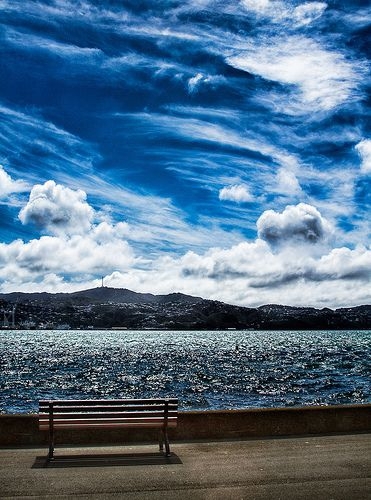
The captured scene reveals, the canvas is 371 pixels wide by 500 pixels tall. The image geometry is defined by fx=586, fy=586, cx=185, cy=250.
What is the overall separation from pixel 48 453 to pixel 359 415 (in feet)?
19.8

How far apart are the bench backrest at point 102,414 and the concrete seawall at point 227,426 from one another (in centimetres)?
90

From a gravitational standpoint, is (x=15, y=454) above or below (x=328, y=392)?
above

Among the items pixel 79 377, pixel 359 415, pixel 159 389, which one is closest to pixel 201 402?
pixel 159 389

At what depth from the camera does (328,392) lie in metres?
45.7

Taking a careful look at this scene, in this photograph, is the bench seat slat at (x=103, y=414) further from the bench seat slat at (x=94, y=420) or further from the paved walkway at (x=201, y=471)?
the paved walkway at (x=201, y=471)

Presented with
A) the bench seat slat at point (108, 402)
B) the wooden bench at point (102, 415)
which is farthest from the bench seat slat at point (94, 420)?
the bench seat slat at point (108, 402)

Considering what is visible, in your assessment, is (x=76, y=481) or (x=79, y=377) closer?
(x=76, y=481)

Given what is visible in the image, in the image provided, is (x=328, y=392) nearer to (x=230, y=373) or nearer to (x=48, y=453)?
(x=230, y=373)

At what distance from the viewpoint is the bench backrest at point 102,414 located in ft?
31.6

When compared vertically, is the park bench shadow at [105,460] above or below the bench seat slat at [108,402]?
below

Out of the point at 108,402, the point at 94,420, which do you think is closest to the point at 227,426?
the point at 108,402

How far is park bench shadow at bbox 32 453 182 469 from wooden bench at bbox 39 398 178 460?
17cm

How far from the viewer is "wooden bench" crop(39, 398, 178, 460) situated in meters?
9.62

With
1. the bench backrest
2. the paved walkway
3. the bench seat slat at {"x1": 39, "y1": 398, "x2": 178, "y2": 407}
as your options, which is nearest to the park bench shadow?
the paved walkway
